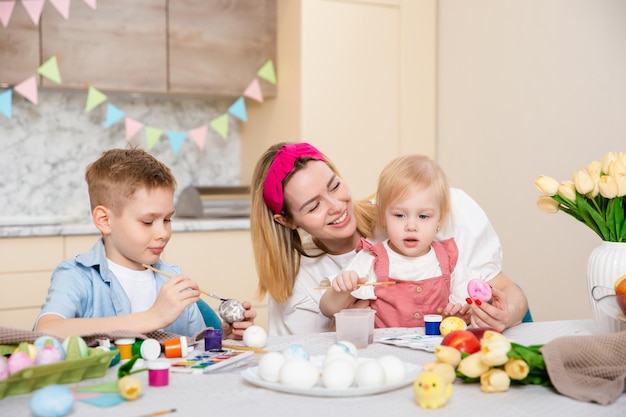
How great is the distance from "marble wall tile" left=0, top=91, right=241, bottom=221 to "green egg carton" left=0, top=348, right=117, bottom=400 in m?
2.82

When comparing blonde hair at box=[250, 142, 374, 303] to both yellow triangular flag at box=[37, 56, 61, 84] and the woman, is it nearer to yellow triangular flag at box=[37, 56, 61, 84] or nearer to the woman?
the woman

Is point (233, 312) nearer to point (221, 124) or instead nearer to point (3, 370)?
point (3, 370)

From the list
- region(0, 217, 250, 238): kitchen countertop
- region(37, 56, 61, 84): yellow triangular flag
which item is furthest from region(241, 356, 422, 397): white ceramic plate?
region(37, 56, 61, 84): yellow triangular flag

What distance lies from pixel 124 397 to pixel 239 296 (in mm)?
2577

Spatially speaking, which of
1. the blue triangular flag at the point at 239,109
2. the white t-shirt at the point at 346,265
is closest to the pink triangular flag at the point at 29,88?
the blue triangular flag at the point at 239,109

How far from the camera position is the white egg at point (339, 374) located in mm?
1157

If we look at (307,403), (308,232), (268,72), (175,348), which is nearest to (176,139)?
(268,72)

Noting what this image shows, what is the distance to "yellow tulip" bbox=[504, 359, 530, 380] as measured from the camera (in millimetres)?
1168

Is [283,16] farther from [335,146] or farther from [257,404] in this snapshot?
[257,404]

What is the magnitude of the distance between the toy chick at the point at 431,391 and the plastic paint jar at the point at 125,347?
588 millimetres

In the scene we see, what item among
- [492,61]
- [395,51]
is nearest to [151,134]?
[395,51]

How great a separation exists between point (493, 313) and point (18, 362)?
38.1 inches

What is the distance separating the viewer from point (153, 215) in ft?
6.18

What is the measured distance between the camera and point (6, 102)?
3639 millimetres
